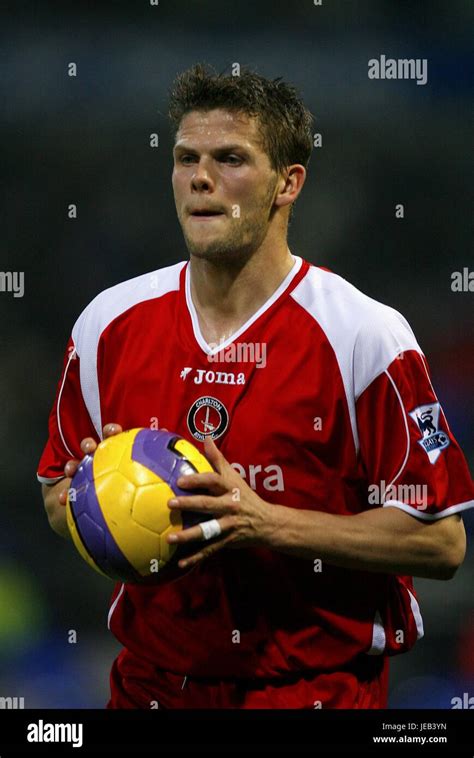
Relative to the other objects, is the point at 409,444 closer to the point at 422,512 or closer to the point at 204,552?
the point at 422,512

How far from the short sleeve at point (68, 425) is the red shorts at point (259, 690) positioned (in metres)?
0.59

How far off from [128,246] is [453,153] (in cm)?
159

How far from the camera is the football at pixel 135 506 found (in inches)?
96.6

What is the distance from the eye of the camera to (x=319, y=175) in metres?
5.20

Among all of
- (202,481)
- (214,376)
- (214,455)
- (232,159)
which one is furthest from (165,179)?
(202,481)

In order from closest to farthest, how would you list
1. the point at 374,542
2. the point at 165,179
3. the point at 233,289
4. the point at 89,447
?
the point at 89,447, the point at 374,542, the point at 233,289, the point at 165,179

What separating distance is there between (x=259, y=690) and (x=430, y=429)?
2.65 ft

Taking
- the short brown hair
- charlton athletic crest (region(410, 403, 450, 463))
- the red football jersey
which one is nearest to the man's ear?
the short brown hair

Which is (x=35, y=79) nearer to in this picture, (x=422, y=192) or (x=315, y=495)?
(x=422, y=192)

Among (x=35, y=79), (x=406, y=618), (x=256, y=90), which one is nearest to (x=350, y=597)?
(x=406, y=618)

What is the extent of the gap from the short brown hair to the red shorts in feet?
4.46

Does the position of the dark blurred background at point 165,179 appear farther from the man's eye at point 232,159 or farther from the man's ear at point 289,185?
the man's eye at point 232,159

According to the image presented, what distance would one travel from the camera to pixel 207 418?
284 centimetres

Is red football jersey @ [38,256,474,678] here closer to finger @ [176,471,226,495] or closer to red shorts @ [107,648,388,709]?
red shorts @ [107,648,388,709]
